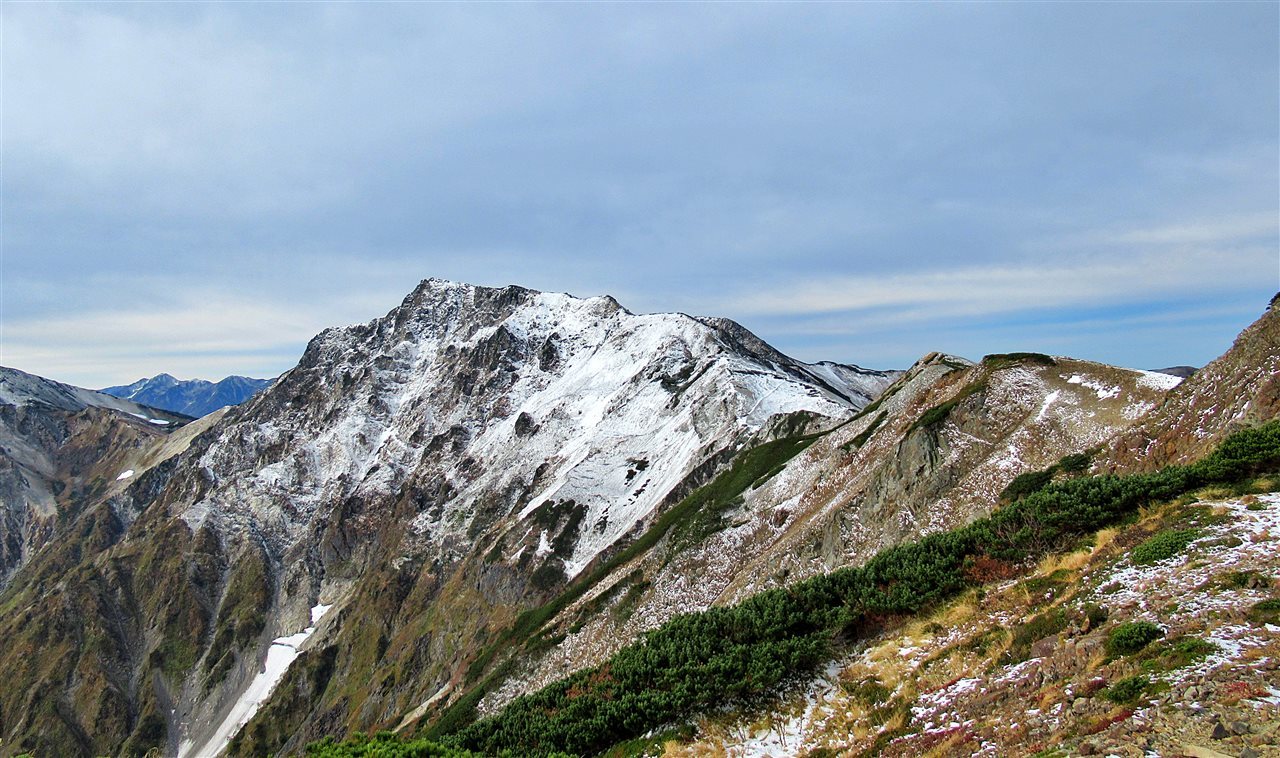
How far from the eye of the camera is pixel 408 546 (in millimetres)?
156000

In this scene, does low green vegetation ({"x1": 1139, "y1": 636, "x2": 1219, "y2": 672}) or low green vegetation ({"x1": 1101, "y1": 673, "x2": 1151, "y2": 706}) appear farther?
low green vegetation ({"x1": 1139, "y1": 636, "x2": 1219, "y2": 672})

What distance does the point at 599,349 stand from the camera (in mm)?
179500

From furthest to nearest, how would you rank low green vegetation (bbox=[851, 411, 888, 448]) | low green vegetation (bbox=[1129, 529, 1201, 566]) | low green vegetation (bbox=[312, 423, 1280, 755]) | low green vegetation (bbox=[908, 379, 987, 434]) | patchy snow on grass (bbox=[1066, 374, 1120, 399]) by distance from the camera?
1. low green vegetation (bbox=[851, 411, 888, 448])
2. low green vegetation (bbox=[908, 379, 987, 434])
3. patchy snow on grass (bbox=[1066, 374, 1120, 399])
4. low green vegetation (bbox=[312, 423, 1280, 755])
5. low green vegetation (bbox=[1129, 529, 1201, 566])

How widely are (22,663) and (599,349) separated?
162248 mm

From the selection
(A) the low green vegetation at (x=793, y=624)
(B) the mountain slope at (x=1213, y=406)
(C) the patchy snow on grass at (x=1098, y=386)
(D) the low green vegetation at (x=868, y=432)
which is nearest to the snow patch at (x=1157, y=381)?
(C) the patchy snow on grass at (x=1098, y=386)

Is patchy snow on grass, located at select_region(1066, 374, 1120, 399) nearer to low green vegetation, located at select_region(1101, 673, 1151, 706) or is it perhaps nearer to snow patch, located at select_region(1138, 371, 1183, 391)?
snow patch, located at select_region(1138, 371, 1183, 391)

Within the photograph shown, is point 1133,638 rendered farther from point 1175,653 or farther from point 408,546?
point 408,546

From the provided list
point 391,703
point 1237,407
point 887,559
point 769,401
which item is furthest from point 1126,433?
point 391,703

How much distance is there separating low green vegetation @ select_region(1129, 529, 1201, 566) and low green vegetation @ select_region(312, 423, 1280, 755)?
2.73 meters

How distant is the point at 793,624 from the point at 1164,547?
8237mm

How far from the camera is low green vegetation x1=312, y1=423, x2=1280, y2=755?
51.1 feet

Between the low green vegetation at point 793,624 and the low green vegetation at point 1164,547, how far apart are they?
2725 millimetres

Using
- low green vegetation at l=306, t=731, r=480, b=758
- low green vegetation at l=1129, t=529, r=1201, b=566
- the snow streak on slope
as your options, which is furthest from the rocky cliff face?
low green vegetation at l=306, t=731, r=480, b=758

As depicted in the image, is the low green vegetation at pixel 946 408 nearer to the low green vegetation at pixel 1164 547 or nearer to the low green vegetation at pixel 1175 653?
the low green vegetation at pixel 1164 547
